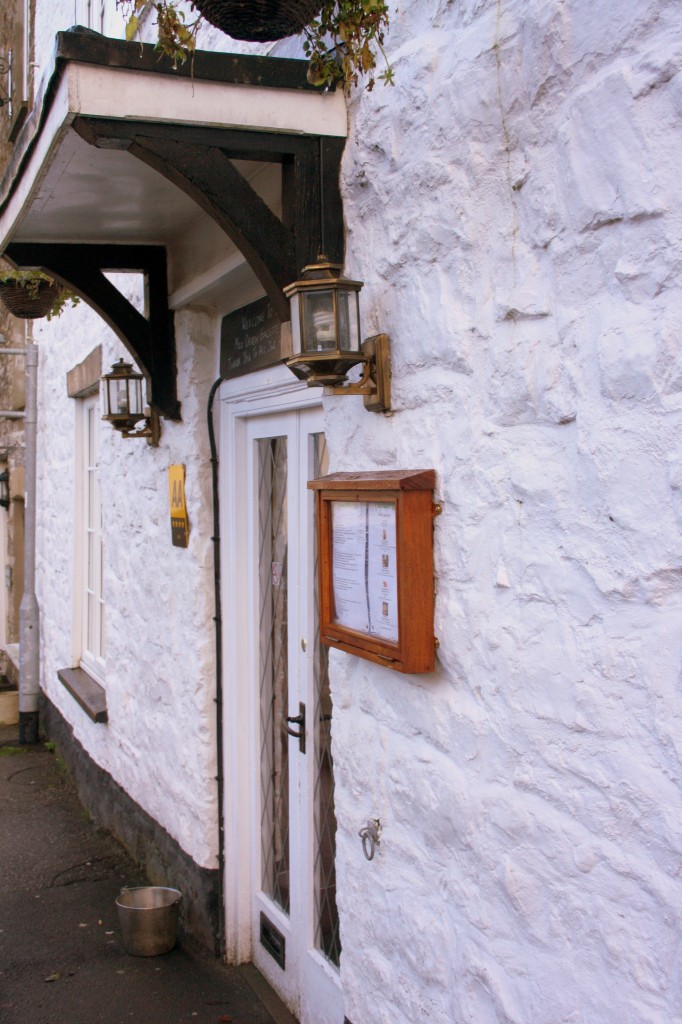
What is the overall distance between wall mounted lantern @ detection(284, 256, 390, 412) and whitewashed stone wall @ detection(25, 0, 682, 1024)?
9cm

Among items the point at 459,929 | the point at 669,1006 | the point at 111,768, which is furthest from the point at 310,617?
the point at 111,768

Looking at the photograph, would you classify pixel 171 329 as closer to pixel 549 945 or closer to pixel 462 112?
pixel 462 112

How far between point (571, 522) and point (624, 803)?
20.7 inches

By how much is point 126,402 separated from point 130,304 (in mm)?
496

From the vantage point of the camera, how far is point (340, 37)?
266 centimetres

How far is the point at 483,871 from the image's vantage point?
7.55ft

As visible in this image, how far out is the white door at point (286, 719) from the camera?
12.5 feet

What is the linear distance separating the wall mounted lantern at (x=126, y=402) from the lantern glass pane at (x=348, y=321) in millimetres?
2516

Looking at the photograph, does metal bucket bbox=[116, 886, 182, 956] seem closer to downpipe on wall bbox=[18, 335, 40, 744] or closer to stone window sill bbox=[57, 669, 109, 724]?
stone window sill bbox=[57, 669, 109, 724]

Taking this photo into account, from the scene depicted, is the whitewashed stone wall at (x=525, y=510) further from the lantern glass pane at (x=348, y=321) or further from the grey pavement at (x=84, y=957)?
the grey pavement at (x=84, y=957)

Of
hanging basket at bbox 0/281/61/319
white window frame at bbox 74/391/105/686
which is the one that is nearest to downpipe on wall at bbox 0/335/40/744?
white window frame at bbox 74/391/105/686

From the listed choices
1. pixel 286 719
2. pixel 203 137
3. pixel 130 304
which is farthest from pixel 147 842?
pixel 203 137

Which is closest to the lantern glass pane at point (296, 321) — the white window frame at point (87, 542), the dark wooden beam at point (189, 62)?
the dark wooden beam at point (189, 62)

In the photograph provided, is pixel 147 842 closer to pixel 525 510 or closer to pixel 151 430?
pixel 151 430
